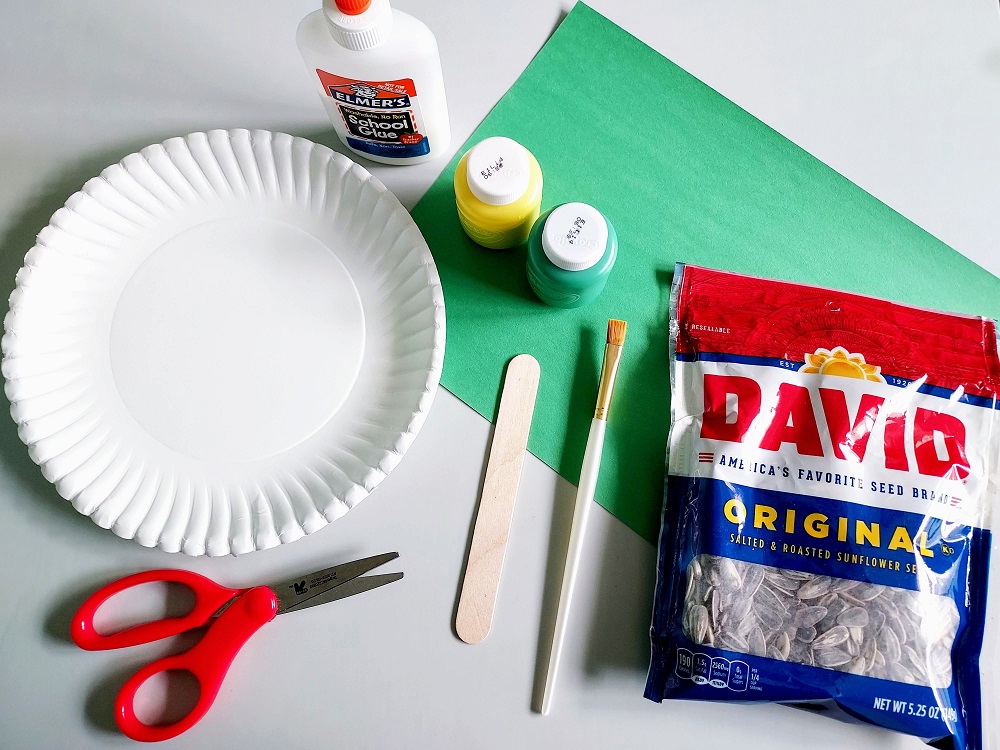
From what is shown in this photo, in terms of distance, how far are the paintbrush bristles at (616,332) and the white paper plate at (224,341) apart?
0.16m

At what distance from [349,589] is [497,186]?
0.37 meters

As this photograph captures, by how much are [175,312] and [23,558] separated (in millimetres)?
258

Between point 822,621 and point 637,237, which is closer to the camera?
point 822,621

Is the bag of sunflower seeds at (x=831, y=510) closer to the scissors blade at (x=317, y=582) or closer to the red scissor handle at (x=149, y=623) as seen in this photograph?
the scissors blade at (x=317, y=582)

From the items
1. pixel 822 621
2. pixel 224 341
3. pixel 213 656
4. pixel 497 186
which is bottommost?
pixel 213 656

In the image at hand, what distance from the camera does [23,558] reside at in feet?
1.87

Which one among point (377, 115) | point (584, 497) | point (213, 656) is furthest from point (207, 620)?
point (377, 115)

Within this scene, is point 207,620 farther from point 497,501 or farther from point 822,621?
point 822,621

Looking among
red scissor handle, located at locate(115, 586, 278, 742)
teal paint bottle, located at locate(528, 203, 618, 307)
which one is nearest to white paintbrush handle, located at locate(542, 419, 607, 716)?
teal paint bottle, located at locate(528, 203, 618, 307)

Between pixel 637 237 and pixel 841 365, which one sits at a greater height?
pixel 637 237

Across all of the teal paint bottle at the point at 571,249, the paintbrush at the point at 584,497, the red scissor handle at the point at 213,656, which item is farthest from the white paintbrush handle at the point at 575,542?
the red scissor handle at the point at 213,656

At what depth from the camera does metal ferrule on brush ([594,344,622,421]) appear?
0.57m

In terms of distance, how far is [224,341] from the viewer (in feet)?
1.93

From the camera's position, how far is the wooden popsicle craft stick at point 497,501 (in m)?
0.56
